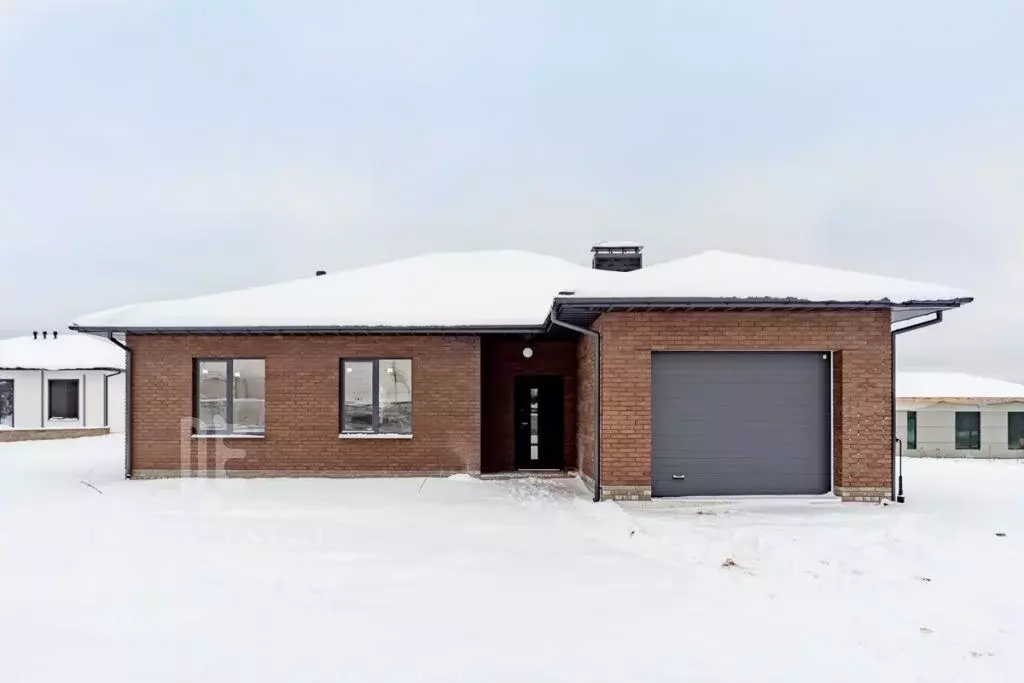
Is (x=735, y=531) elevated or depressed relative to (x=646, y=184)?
depressed

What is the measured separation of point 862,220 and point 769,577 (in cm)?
1773

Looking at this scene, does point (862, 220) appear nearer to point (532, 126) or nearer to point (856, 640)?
point (532, 126)

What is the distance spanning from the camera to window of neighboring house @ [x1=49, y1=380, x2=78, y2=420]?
2261 centimetres

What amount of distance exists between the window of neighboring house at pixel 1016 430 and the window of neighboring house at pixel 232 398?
22.4 metres

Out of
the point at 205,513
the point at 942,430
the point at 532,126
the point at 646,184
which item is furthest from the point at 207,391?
the point at 942,430

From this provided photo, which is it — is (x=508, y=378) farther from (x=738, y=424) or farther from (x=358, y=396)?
(x=738, y=424)

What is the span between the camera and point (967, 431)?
1969 cm

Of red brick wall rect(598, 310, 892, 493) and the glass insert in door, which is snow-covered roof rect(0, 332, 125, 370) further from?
red brick wall rect(598, 310, 892, 493)

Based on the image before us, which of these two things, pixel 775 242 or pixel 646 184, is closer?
pixel 646 184

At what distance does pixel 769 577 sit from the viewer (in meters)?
5.55

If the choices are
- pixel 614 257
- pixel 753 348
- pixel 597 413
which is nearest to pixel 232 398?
pixel 597 413

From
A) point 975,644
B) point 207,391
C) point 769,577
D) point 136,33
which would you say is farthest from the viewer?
point 136,33

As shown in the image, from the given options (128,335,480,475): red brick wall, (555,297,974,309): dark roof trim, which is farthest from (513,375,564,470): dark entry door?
(555,297,974,309): dark roof trim

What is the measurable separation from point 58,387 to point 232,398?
15.9m
